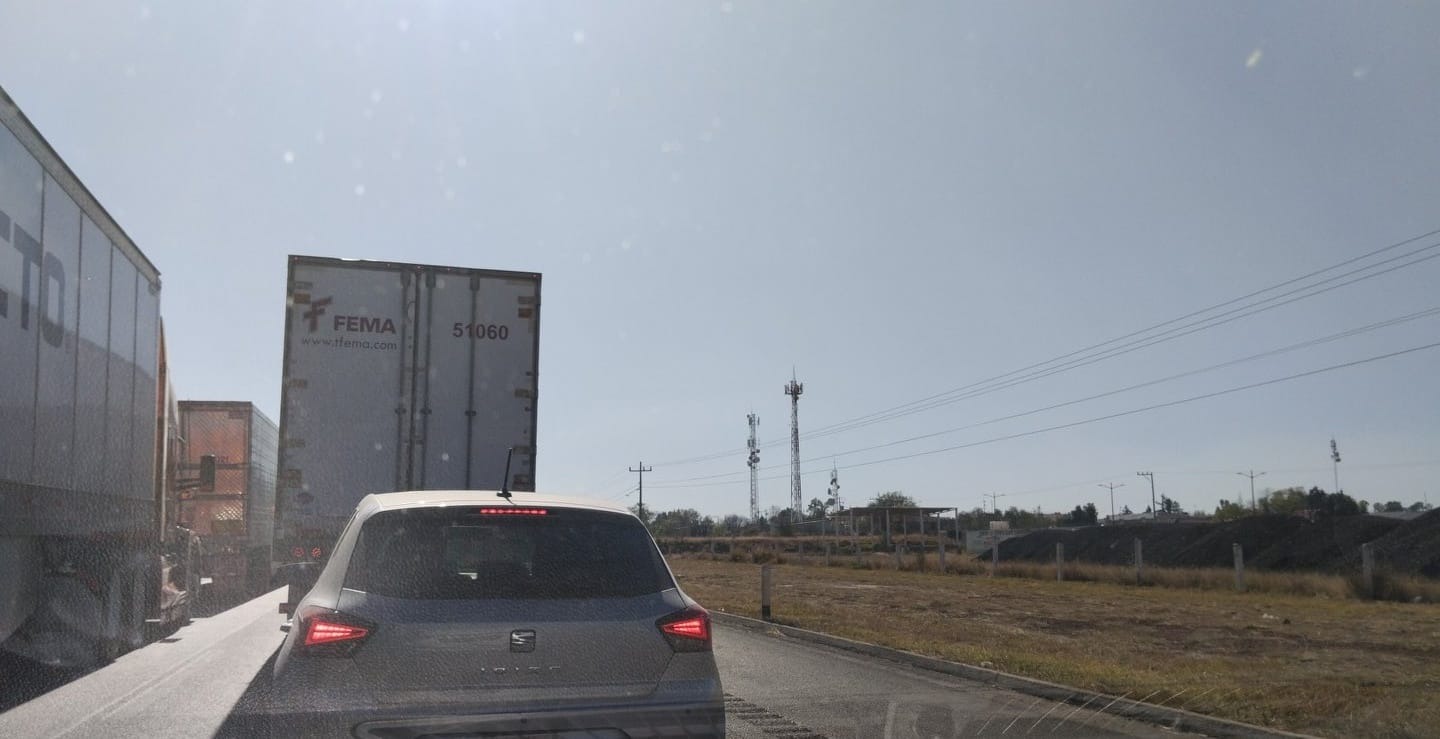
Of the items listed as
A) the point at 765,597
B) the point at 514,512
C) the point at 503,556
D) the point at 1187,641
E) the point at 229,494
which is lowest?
the point at 1187,641

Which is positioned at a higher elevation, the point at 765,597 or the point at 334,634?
the point at 334,634

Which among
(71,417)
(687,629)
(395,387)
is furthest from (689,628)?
(395,387)

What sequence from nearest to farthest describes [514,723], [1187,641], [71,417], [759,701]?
[514,723]
[759,701]
[71,417]
[1187,641]

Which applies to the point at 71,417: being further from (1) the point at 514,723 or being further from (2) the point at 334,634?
(1) the point at 514,723

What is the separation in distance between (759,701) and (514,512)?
527 cm

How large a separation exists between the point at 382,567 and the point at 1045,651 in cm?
1146

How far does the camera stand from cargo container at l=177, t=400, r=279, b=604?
25344 millimetres

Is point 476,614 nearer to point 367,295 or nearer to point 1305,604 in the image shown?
point 367,295

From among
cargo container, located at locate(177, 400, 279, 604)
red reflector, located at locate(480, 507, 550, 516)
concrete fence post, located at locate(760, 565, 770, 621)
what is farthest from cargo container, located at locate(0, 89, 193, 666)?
cargo container, located at locate(177, 400, 279, 604)

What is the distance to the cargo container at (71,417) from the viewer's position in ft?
28.6

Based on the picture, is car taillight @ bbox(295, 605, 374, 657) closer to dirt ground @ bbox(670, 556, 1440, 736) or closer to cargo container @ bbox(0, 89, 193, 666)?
cargo container @ bbox(0, 89, 193, 666)

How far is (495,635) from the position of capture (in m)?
5.01

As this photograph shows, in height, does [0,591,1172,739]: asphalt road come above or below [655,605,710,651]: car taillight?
below

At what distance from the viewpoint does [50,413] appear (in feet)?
31.6
